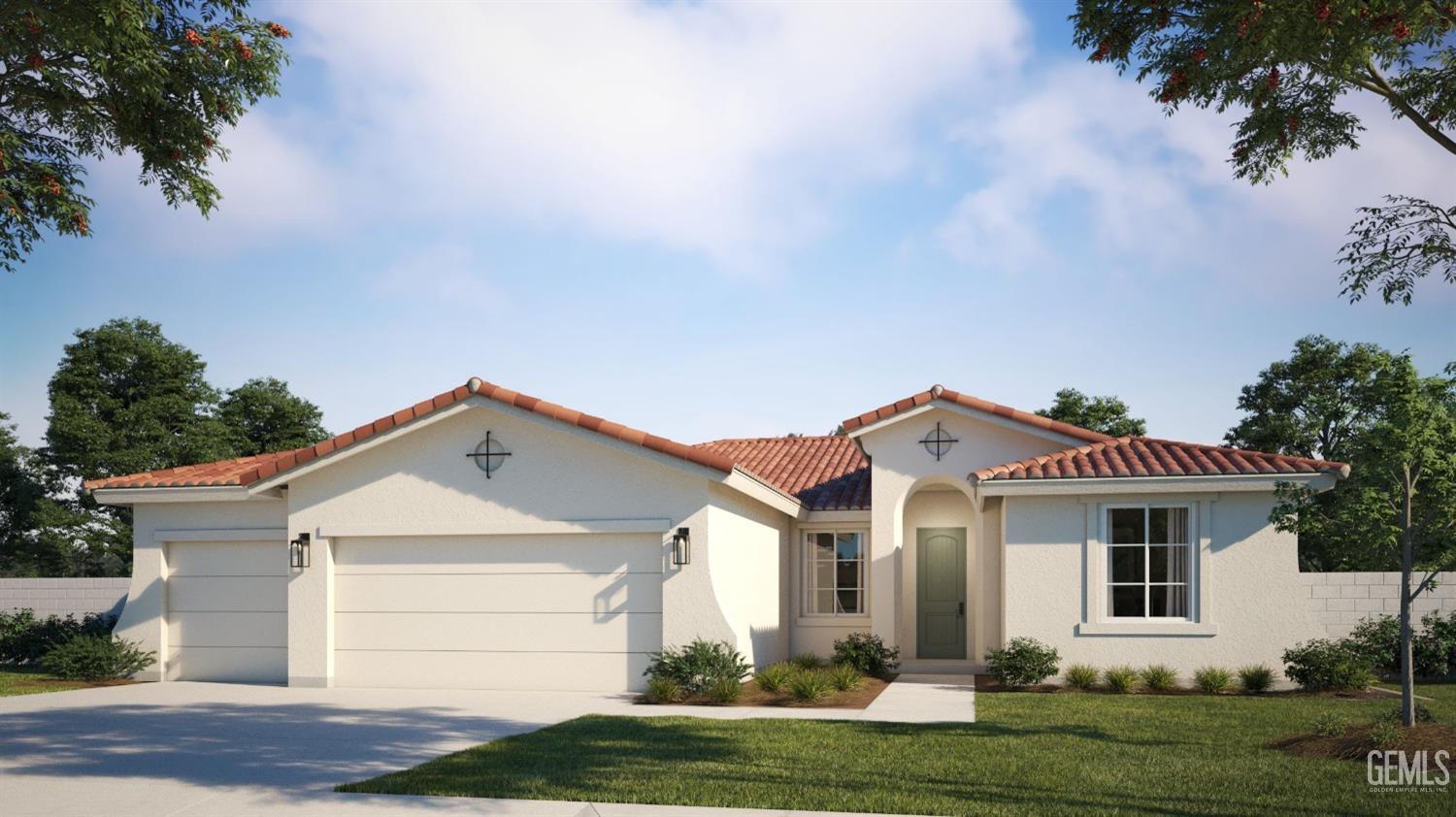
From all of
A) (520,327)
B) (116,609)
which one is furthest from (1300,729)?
(116,609)

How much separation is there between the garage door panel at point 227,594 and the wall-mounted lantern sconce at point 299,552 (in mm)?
1110

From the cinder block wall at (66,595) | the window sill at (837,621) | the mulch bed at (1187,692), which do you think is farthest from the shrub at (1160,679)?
the cinder block wall at (66,595)

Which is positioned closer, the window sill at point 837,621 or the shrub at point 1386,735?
the shrub at point 1386,735

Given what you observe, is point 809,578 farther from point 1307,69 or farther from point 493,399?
point 1307,69

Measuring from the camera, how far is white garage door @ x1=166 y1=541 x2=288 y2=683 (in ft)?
56.2

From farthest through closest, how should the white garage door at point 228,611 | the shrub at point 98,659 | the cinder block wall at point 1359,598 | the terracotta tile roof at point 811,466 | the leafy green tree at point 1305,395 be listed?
the leafy green tree at point 1305,395
the terracotta tile roof at point 811,466
the cinder block wall at point 1359,598
the white garage door at point 228,611
the shrub at point 98,659

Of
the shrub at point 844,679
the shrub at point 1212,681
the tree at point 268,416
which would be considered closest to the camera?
the shrub at point 844,679

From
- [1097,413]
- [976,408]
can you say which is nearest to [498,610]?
[976,408]

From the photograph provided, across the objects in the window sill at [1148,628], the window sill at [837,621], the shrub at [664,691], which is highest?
the window sill at [1148,628]

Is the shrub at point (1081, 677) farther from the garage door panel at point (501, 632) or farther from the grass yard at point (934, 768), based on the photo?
the garage door panel at point (501, 632)

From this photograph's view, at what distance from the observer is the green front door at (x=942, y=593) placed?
66.4ft

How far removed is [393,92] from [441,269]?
4.62m

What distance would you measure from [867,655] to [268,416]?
25419 mm

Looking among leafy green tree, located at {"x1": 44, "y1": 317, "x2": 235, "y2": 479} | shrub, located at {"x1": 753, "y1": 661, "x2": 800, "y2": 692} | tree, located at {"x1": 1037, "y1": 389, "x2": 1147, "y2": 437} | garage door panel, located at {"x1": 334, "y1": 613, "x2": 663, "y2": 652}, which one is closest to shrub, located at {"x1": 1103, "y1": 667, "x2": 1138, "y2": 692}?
shrub, located at {"x1": 753, "y1": 661, "x2": 800, "y2": 692}
